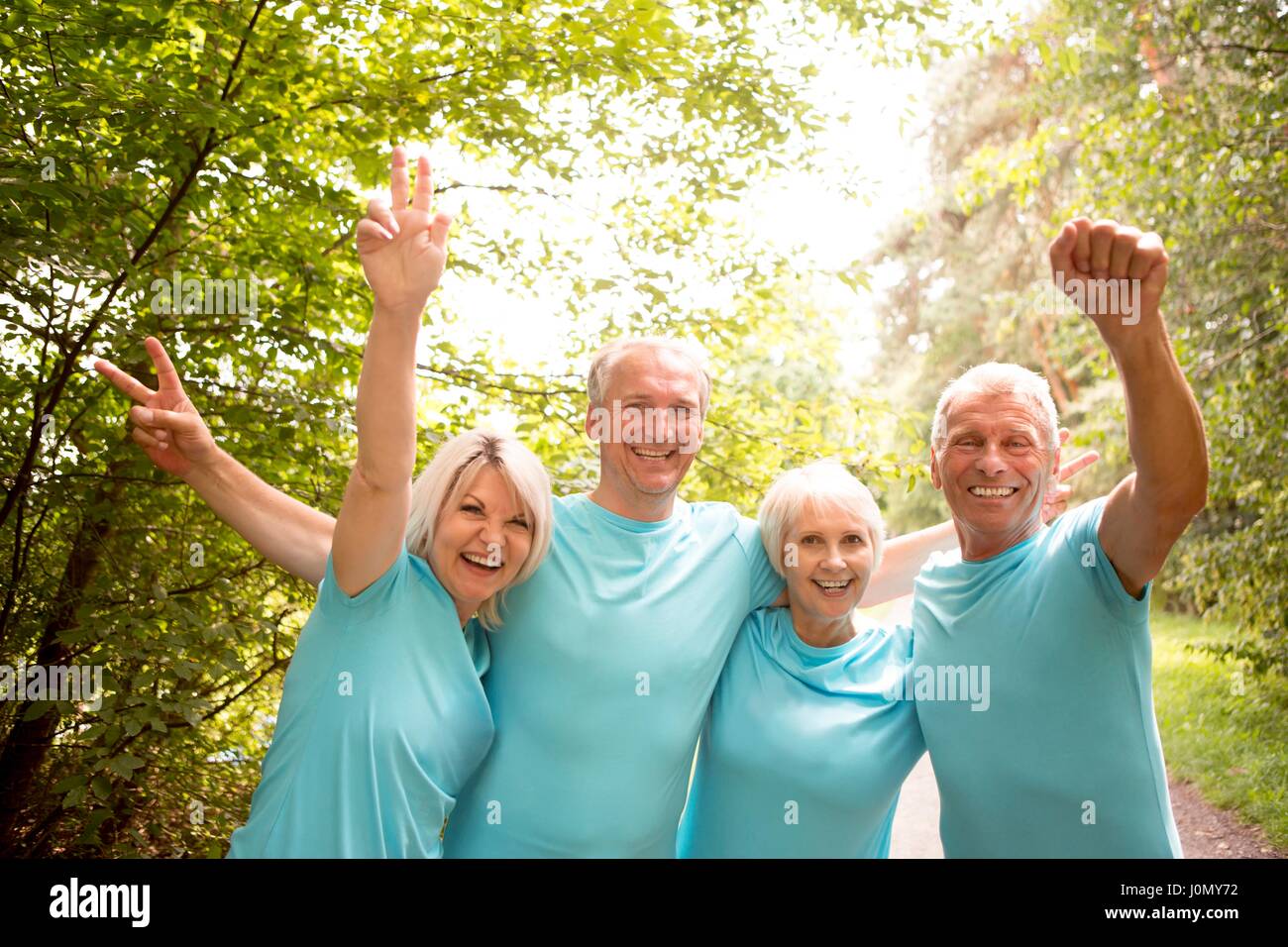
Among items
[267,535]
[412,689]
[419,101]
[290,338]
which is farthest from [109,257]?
[412,689]

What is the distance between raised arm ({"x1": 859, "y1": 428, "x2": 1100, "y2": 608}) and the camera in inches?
121

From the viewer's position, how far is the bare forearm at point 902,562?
10.1ft

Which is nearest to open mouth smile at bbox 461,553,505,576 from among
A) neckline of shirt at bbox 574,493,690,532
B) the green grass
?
neckline of shirt at bbox 574,493,690,532

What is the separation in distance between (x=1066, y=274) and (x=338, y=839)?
185cm

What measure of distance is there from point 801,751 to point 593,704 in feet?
1.75

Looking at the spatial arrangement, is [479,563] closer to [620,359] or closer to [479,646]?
[479,646]

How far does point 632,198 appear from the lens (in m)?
4.95

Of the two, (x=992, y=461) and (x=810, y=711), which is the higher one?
(x=992, y=461)

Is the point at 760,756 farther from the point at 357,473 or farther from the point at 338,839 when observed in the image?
the point at 357,473

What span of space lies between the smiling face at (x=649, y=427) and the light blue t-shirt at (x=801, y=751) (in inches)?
19.5

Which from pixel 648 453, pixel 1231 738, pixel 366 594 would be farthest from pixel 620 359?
pixel 1231 738

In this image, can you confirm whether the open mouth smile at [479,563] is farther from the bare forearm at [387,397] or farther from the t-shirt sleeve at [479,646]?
the bare forearm at [387,397]

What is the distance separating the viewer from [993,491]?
256cm

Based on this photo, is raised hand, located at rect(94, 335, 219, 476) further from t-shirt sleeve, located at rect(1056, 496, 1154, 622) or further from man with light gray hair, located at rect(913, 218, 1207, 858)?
t-shirt sleeve, located at rect(1056, 496, 1154, 622)
